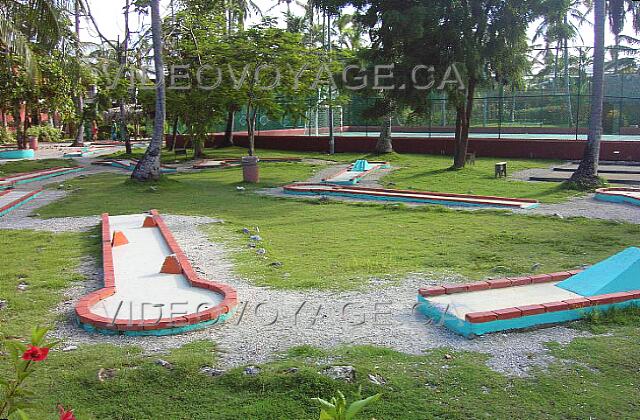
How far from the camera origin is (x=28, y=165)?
965 inches

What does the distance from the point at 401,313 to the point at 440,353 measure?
44.1 inches

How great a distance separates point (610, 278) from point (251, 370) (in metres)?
3.77

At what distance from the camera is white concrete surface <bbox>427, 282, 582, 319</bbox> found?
621cm

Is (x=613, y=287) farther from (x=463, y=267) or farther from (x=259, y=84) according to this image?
(x=259, y=84)

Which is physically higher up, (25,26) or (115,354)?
(25,26)

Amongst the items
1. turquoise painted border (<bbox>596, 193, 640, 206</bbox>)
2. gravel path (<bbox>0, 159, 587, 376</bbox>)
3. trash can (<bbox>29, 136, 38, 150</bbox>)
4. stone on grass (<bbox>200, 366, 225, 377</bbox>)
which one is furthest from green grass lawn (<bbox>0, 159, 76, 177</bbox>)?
stone on grass (<bbox>200, 366, 225, 377</bbox>)

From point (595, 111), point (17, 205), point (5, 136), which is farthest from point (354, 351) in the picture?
point (5, 136)

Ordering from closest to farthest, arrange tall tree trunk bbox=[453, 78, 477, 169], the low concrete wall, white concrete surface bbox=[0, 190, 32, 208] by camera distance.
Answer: white concrete surface bbox=[0, 190, 32, 208]
tall tree trunk bbox=[453, 78, 477, 169]
the low concrete wall

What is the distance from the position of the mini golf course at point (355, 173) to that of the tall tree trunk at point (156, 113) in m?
4.54

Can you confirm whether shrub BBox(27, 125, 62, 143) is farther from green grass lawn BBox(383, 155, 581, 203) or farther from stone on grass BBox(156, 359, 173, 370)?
stone on grass BBox(156, 359, 173, 370)

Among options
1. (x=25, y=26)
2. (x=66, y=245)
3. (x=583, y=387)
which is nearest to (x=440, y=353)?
(x=583, y=387)

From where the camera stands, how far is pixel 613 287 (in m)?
6.48

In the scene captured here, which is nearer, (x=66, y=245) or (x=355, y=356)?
(x=355, y=356)

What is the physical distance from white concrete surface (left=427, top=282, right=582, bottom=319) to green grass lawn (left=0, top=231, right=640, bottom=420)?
93 cm
